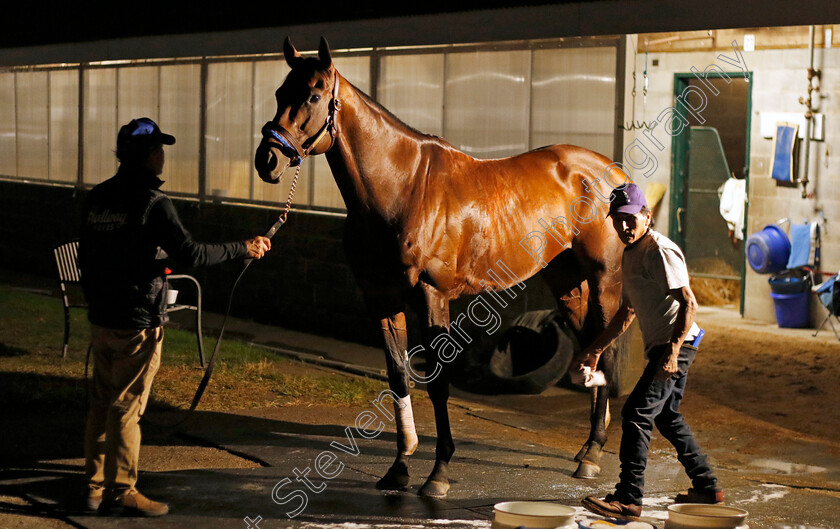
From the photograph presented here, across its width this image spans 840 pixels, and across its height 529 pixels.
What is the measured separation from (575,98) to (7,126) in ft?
44.4

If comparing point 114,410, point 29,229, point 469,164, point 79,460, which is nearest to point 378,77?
point 469,164

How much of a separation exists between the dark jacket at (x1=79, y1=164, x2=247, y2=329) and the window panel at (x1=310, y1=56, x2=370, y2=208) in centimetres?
667

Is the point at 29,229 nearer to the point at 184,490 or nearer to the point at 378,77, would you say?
the point at 378,77

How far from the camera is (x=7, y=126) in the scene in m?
19.9

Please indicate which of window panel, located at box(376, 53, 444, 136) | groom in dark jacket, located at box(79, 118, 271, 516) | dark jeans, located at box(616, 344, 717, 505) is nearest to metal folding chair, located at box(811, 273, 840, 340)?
window panel, located at box(376, 53, 444, 136)

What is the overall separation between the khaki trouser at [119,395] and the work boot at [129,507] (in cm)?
4

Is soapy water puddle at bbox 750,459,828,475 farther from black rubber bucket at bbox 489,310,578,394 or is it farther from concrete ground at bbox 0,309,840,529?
black rubber bucket at bbox 489,310,578,394

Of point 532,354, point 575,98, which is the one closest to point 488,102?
point 575,98

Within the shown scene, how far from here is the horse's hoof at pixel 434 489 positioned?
605 cm

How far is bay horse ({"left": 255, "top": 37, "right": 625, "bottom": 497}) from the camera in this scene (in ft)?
19.6

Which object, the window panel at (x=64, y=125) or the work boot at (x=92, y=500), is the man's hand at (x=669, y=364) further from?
the window panel at (x=64, y=125)

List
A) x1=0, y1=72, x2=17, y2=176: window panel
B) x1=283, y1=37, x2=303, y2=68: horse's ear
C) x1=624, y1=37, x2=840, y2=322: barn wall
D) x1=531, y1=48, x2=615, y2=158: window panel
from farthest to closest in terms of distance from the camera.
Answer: x1=0, y1=72, x2=17, y2=176: window panel → x1=624, y1=37, x2=840, y2=322: barn wall → x1=531, y1=48, x2=615, y2=158: window panel → x1=283, y1=37, x2=303, y2=68: horse's ear

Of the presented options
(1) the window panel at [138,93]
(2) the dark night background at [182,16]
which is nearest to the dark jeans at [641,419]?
(2) the dark night background at [182,16]

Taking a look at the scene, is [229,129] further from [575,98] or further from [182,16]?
[575,98]
